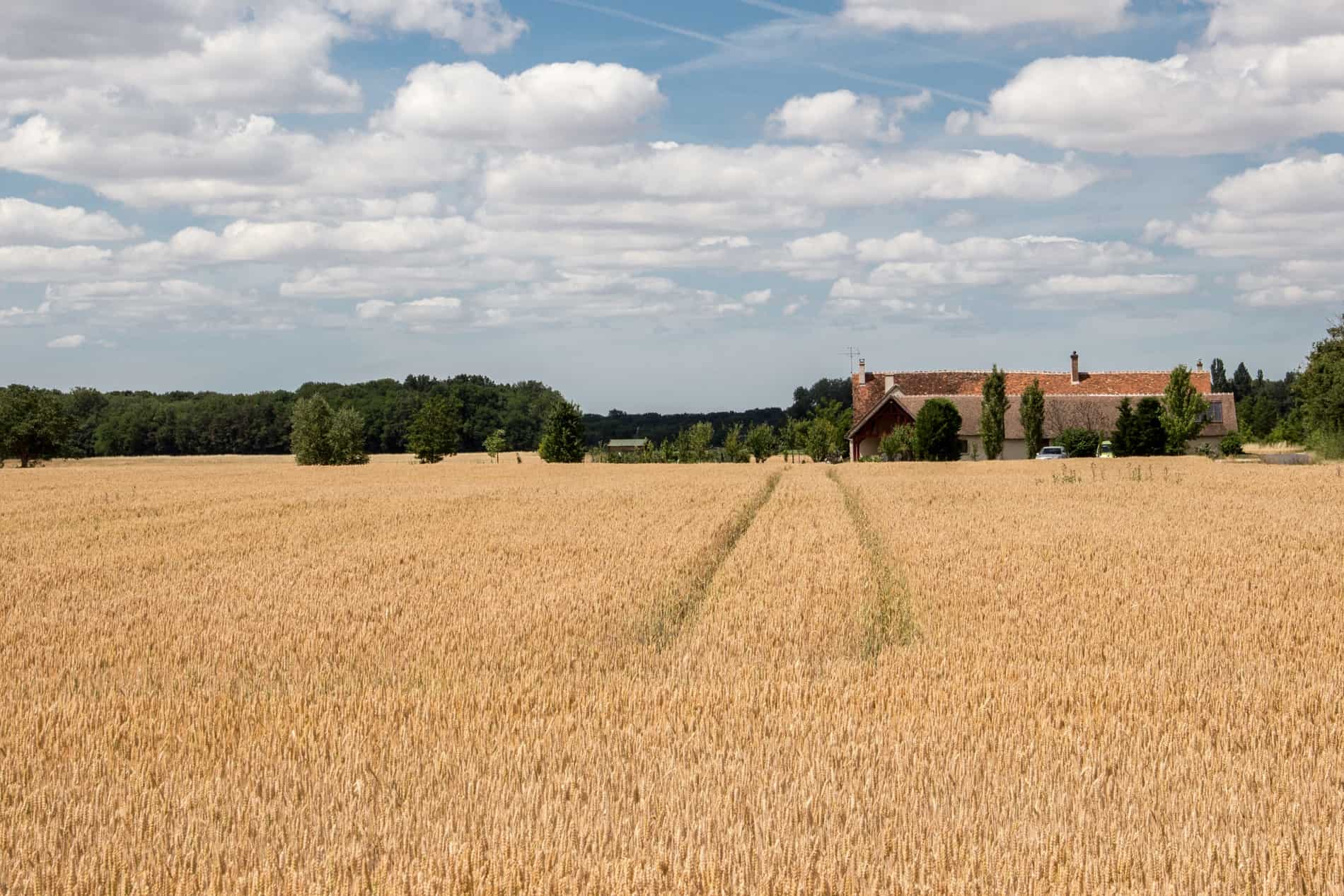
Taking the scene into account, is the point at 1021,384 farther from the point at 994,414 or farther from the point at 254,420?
the point at 254,420

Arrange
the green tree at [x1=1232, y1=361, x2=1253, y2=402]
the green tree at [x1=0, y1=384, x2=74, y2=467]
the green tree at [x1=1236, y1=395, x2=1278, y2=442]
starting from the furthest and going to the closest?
the green tree at [x1=1232, y1=361, x2=1253, y2=402], the green tree at [x1=1236, y1=395, x2=1278, y2=442], the green tree at [x1=0, y1=384, x2=74, y2=467]

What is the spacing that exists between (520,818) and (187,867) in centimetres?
159

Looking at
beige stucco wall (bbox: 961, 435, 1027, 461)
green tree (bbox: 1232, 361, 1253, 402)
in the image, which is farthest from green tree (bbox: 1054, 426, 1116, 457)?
green tree (bbox: 1232, 361, 1253, 402)

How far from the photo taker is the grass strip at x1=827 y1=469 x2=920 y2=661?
11.7 meters

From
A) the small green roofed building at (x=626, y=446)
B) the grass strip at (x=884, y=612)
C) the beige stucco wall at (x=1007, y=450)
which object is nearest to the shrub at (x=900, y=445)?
the beige stucco wall at (x=1007, y=450)

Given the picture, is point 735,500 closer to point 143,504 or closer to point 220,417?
point 143,504

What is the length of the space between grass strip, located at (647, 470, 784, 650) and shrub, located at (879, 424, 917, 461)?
167ft

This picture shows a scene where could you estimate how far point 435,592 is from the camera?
14711mm

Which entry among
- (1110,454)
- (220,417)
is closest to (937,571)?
(1110,454)

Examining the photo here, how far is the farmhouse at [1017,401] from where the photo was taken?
82562mm

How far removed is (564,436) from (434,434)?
2225 centimetres

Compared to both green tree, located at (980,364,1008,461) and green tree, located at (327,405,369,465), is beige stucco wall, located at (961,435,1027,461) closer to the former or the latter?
green tree, located at (980,364,1008,461)

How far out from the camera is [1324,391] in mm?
61281

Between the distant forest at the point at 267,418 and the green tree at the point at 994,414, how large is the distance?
4567 centimetres
